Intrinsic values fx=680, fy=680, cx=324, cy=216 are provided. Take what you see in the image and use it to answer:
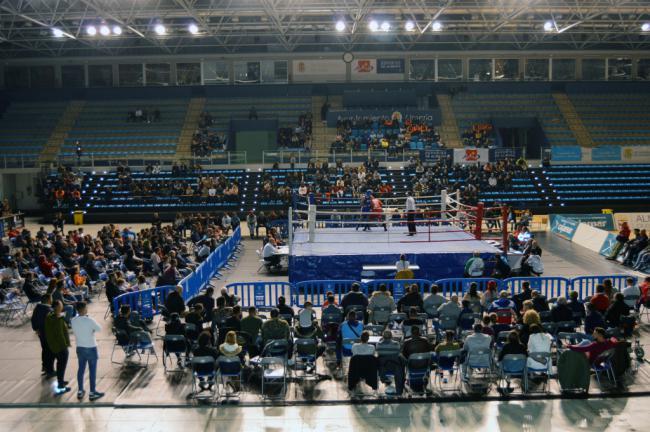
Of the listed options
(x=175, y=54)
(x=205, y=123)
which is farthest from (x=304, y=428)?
(x=175, y=54)

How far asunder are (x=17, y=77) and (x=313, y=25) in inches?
893

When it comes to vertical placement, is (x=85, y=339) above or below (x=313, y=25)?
below

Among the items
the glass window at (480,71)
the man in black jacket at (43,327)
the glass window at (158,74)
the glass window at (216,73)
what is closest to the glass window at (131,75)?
the glass window at (158,74)

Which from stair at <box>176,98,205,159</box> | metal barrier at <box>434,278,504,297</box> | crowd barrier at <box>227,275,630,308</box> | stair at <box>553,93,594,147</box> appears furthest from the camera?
stair at <box>553,93,594,147</box>

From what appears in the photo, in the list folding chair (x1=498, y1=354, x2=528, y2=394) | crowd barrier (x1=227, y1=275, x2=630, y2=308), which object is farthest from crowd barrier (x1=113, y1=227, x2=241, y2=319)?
folding chair (x1=498, y1=354, x2=528, y2=394)

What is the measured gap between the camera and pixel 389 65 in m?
45.3

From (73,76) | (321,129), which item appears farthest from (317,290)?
(73,76)

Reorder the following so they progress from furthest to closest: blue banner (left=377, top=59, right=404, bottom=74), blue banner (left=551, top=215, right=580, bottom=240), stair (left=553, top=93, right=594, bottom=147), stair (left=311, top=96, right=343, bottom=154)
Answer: blue banner (left=377, top=59, right=404, bottom=74) < stair (left=553, top=93, right=594, bottom=147) < stair (left=311, top=96, right=343, bottom=154) < blue banner (left=551, top=215, right=580, bottom=240)

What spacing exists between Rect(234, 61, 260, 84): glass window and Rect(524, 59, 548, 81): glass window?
18267 mm

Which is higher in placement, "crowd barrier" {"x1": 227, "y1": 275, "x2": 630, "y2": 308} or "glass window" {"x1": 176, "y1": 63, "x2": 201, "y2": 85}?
"glass window" {"x1": 176, "y1": 63, "x2": 201, "y2": 85}

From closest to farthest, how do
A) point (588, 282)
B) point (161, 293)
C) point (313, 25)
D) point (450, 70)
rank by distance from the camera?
point (161, 293) → point (588, 282) → point (313, 25) → point (450, 70)

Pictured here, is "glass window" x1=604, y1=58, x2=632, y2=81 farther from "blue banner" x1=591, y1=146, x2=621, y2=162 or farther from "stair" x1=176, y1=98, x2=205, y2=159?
"stair" x1=176, y1=98, x2=205, y2=159

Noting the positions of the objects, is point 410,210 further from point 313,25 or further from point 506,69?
point 506,69

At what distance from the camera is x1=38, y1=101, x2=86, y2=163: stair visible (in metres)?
40.6
